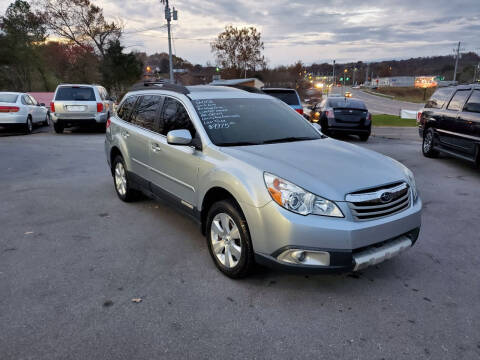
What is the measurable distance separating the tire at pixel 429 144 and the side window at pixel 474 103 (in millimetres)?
1535

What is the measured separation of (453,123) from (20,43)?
1622 inches

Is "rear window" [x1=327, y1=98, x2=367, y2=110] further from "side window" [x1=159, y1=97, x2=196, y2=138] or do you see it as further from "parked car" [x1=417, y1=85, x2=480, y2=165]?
"side window" [x1=159, y1=97, x2=196, y2=138]

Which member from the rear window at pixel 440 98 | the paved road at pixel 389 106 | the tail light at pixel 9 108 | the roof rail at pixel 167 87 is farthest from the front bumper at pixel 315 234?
the paved road at pixel 389 106

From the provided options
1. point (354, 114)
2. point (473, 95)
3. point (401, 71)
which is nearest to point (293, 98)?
point (354, 114)

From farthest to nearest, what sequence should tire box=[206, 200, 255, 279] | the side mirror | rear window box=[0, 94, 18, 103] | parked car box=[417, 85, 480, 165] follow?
1. rear window box=[0, 94, 18, 103]
2. parked car box=[417, 85, 480, 165]
3. the side mirror
4. tire box=[206, 200, 255, 279]

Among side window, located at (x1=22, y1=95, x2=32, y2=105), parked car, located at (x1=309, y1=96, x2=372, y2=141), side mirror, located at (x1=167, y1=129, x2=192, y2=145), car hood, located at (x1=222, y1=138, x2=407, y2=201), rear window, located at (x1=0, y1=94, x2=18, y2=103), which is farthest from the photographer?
side window, located at (x1=22, y1=95, x2=32, y2=105)

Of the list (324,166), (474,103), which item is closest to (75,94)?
(474,103)

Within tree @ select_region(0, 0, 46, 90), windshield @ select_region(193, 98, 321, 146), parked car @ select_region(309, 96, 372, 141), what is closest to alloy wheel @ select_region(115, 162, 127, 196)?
windshield @ select_region(193, 98, 321, 146)

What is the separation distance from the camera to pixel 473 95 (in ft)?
24.8

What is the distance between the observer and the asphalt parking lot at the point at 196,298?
2.56 meters

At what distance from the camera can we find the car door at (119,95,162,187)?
15.5ft

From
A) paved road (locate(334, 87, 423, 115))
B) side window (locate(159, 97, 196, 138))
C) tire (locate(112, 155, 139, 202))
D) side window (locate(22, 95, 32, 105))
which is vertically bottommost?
paved road (locate(334, 87, 423, 115))

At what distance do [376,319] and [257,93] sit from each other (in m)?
3.13

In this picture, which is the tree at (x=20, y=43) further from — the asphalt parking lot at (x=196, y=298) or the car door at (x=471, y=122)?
the car door at (x=471, y=122)
